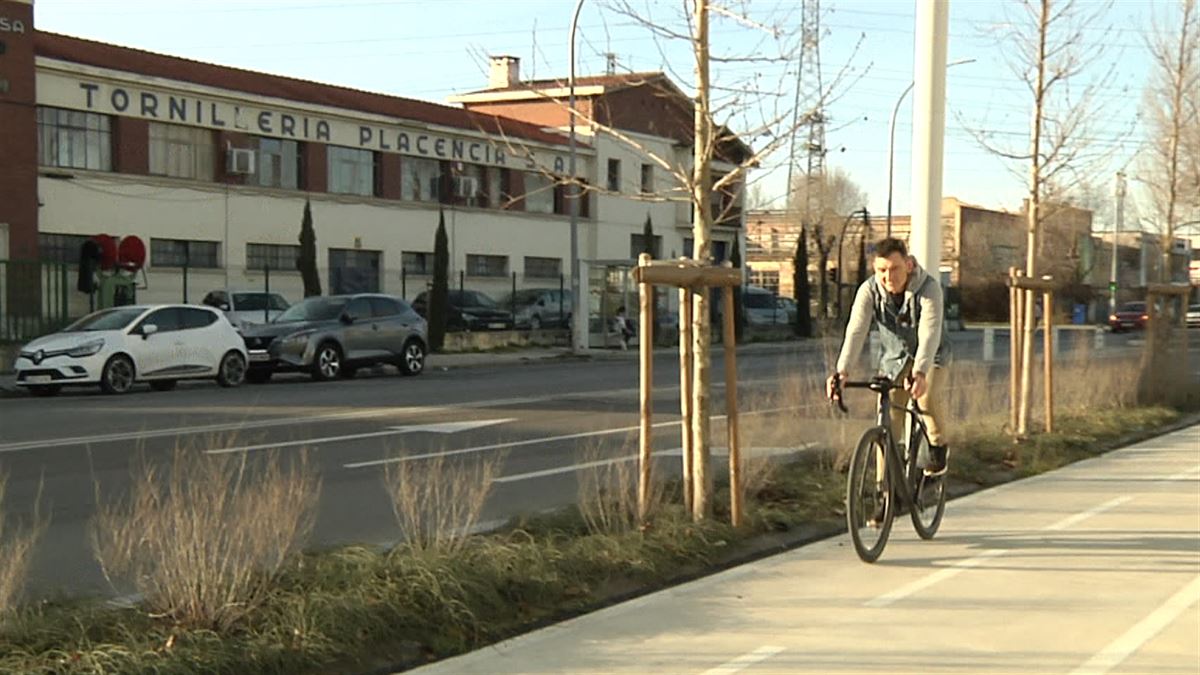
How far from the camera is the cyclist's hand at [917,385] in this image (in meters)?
7.96

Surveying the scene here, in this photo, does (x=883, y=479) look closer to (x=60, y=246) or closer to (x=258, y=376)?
(x=258, y=376)

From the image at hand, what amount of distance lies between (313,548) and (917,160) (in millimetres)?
6249

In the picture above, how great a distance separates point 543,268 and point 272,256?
1472 cm

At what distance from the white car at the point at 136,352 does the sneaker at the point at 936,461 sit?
15.8 metres

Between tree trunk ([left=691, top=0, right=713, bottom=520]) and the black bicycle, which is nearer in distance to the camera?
the black bicycle

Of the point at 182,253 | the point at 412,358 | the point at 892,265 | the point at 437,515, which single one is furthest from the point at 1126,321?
the point at 437,515

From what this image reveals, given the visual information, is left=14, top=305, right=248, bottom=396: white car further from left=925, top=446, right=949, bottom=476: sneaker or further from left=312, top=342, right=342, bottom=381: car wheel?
left=925, top=446, right=949, bottom=476: sneaker

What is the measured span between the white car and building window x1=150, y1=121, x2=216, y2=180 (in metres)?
18.4

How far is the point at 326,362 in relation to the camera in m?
25.5

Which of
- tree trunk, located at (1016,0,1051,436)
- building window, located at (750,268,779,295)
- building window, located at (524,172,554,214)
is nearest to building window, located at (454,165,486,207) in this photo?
building window, located at (524,172,554,214)

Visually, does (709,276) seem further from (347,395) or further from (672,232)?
(672,232)

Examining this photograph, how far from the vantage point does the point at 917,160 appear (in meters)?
11.5

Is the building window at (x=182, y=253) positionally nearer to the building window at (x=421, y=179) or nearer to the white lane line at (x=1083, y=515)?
the building window at (x=421, y=179)

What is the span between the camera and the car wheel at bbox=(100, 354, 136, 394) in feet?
70.0
